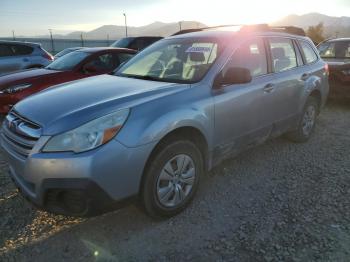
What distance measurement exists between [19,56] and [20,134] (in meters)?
8.18

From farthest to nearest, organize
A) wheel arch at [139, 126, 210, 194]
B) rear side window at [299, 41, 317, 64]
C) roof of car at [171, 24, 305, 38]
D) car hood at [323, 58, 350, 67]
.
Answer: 1. car hood at [323, 58, 350, 67]
2. rear side window at [299, 41, 317, 64]
3. roof of car at [171, 24, 305, 38]
4. wheel arch at [139, 126, 210, 194]

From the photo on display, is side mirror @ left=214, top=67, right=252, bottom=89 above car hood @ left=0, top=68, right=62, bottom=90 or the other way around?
above

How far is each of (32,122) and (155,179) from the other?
111 cm

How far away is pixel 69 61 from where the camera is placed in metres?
7.23

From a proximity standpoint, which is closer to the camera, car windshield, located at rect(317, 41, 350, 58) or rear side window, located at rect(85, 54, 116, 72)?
rear side window, located at rect(85, 54, 116, 72)

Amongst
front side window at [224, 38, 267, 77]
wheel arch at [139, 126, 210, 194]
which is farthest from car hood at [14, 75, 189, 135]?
front side window at [224, 38, 267, 77]

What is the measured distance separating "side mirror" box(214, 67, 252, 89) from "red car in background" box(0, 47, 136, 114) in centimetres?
296

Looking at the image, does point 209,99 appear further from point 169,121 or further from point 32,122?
point 32,122

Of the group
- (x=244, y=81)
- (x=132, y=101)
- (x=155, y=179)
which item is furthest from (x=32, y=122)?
(x=244, y=81)

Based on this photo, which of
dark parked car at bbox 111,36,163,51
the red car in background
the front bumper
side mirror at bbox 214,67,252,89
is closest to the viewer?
the front bumper

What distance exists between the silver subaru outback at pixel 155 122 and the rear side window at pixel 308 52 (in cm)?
52

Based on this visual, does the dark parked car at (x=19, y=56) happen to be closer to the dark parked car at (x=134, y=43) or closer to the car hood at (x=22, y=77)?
the car hood at (x=22, y=77)

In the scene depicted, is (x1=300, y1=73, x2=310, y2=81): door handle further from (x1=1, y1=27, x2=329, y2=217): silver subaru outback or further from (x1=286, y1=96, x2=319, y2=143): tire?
(x1=286, y1=96, x2=319, y2=143): tire

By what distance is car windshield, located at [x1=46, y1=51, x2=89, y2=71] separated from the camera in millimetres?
6993
